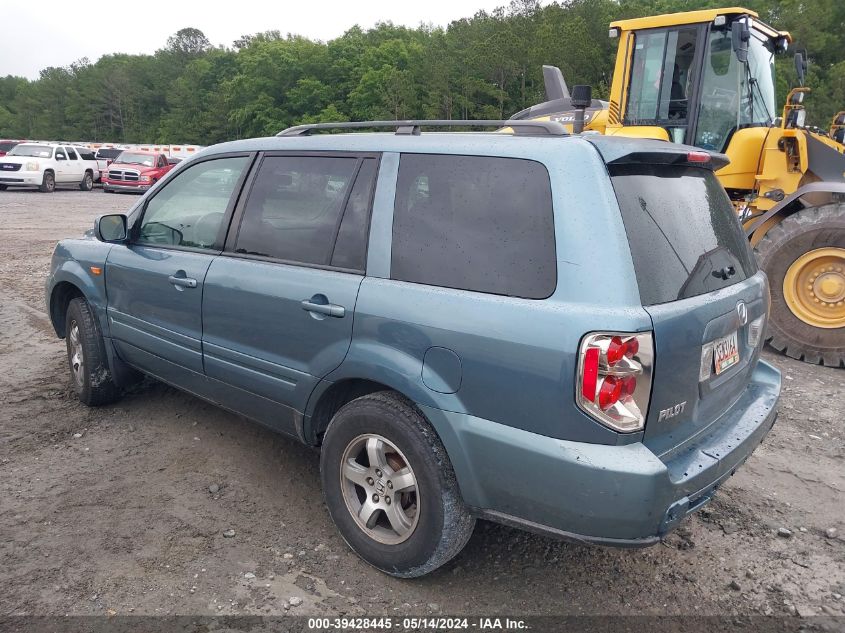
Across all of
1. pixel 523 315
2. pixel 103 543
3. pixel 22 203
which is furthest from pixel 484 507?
pixel 22 203

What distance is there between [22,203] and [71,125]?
87.3 m

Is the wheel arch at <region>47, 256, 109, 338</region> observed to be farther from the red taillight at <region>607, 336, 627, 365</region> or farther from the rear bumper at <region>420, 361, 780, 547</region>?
the red taillight at <region>607, 336, 627, 365</region>

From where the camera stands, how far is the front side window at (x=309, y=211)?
9.94ft

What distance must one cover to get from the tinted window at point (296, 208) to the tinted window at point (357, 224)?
0.04m

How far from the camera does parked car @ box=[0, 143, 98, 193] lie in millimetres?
23812

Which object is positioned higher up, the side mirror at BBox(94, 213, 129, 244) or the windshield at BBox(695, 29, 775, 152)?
the windshield at BBox(695, 29, 775, 152)

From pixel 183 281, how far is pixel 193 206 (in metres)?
0.54

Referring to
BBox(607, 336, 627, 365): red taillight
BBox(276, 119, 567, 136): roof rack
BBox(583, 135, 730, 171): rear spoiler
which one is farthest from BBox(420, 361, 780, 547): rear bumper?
BBox(276, 119, 567, 136): roof rack

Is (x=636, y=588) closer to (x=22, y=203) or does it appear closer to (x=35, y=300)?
(x=35, y=300)

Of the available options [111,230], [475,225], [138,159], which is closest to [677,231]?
[475,225]

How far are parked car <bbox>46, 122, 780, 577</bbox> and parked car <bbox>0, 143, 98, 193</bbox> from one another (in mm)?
24541

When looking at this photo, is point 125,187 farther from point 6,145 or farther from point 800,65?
point 800,65

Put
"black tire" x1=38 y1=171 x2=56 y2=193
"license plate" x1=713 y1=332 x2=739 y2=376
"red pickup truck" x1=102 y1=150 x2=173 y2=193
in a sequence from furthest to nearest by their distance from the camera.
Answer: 1. "red pickup truck" x1=102 y1=150 x2=173 y2=193
2. "black tire" x1=38 y1=171 x2=56 y2=193
3. "license plate" x1=713 y1=332 x2=739 y2=376

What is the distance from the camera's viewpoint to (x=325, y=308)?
9.65 feet
